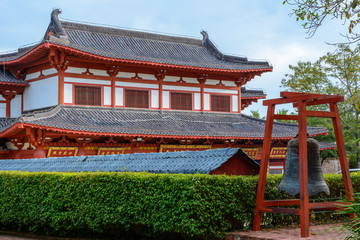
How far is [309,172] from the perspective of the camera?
9969 mm

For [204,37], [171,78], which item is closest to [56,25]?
[171,78]

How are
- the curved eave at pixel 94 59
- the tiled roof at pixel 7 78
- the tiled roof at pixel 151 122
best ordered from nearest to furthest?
the tiled roof at pixel 151 122 → the curved eave at pixel 94 59 → the tiled roof at pixel 7 78

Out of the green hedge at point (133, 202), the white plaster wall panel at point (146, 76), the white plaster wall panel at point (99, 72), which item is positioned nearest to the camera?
the green hedge at point (133, 202)

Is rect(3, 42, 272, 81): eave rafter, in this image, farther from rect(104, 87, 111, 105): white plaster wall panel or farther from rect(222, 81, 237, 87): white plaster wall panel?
rect(104, 87, 111, 105): white plaster wall panel

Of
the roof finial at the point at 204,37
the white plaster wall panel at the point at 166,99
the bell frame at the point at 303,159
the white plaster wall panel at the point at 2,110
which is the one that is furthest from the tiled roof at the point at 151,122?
the bell frame at the point at 303,159

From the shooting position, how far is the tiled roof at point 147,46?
24516mm

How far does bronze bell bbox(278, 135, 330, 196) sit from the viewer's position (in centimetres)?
980

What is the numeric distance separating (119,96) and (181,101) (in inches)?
139

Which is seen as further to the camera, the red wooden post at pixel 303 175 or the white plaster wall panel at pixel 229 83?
the white plaster wall panel at pixel 229 83

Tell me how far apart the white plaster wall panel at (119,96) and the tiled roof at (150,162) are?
805 centimetres

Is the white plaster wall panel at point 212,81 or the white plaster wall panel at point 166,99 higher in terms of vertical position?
the white plaster wall panel at point 212,81

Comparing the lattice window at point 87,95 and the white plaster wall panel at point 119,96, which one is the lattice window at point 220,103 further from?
the lattice window at point 87,95

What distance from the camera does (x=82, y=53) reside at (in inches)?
859

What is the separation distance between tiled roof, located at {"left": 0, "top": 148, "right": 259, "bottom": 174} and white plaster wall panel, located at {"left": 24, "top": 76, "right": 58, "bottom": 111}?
6.90 m
